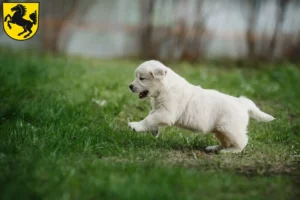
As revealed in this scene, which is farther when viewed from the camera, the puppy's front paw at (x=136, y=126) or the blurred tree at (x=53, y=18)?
the blurred tree at (x=53, y=18)

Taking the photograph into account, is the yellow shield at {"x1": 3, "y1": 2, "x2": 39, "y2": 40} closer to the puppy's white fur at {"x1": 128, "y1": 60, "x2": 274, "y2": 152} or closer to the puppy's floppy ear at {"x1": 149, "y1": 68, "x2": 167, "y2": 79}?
the puppy's white fur at {"x1": 128, "y1": 60, "x2": 274, "y2": 152}

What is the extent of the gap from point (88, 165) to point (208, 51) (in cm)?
1001

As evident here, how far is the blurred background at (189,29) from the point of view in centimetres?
1309

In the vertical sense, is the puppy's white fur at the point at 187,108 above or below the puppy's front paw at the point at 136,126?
above

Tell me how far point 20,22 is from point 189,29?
7375mm

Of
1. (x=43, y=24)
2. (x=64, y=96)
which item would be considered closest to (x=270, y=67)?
(x=43, y=24)

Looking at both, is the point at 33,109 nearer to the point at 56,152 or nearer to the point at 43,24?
the point at 56,152

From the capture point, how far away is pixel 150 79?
4.80m

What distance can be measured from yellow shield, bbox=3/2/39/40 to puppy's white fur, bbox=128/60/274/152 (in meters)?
1.93

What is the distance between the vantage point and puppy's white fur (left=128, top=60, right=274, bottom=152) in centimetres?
473

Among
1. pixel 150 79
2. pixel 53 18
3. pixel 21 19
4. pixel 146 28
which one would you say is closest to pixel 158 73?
pixel 150 79

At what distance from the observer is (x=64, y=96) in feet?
22.6

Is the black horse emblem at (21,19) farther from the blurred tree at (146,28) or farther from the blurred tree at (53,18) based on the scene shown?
the blurred tree at (146,28)

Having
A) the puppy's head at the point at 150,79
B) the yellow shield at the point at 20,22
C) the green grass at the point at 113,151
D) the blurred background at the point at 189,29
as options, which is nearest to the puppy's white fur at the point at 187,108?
the puppy's head at the point at 150,79
